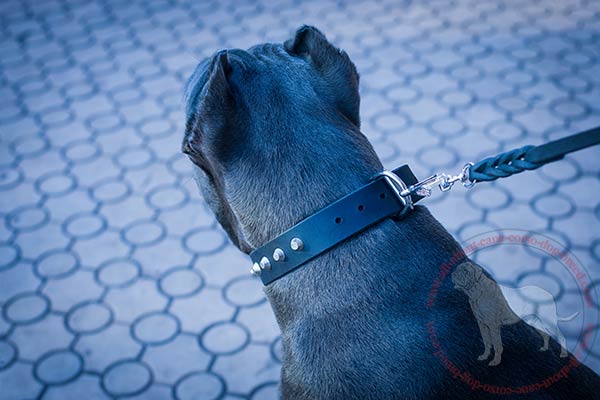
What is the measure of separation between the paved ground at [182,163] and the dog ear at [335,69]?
1.89 meters

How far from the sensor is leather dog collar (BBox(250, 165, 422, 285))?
1850 millimetres

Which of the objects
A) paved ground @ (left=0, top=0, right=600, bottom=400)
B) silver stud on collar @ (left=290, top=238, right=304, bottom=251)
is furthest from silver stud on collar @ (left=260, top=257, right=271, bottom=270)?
paved ground @ (left=0, top=0, right=600, bottom=400)

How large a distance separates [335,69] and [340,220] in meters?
0.65

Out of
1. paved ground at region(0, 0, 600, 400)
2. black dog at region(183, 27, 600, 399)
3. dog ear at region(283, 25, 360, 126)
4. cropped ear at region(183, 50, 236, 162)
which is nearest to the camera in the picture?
black dog at region(183, 27, 600, 399)

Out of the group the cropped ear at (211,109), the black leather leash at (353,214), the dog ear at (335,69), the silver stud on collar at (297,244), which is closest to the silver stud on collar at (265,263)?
the black leather leash at (353,214)

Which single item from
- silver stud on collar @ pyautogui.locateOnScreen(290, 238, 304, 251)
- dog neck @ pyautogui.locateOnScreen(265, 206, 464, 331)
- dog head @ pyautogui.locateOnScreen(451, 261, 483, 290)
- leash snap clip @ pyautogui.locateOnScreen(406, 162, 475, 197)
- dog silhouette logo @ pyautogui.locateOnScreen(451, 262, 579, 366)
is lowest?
dog silhouette logo @ pyautogui.locateOnScreen(451, 262, 579, 366)

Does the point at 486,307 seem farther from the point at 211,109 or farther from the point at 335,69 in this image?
the point at 211,109

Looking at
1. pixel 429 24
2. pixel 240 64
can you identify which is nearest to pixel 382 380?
pixel 240 64

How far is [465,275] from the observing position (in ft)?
6.43

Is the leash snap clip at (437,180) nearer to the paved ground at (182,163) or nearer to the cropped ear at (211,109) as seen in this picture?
the cropped ear at (211,109)

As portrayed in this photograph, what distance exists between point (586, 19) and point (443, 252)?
6094 millimetres

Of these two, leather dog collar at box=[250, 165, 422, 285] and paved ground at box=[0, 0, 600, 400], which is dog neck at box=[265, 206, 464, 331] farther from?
paved ground at box=[0, 0, 600, 400]

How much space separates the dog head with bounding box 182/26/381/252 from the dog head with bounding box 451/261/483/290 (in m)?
0.44

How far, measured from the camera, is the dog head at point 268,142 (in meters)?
1.95
